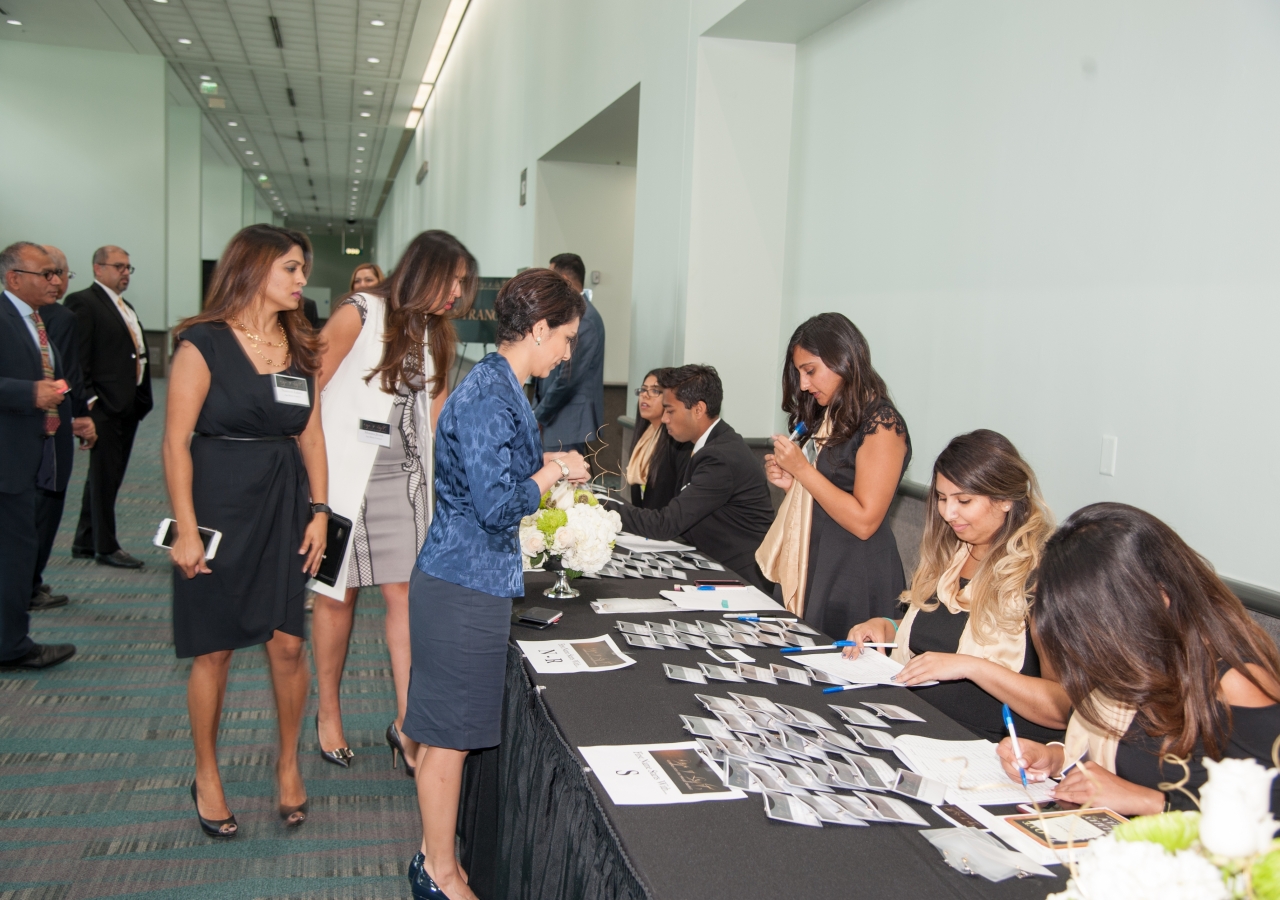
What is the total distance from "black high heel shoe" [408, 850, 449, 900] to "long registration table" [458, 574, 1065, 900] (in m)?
0.12

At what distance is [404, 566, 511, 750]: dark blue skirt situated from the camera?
184 centimetres

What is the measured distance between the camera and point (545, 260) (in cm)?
761

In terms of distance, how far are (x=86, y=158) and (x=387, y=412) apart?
13.0m

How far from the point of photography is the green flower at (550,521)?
7.67 ft

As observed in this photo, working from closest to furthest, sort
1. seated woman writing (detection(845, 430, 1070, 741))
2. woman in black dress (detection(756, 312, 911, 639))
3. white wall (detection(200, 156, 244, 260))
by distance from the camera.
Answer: seated woman writing (detection(845, 430, 1070, 741)), woman in black dress (detection(756, 312, 911, 639)), white wall (detection(200, 156, 244, 260))

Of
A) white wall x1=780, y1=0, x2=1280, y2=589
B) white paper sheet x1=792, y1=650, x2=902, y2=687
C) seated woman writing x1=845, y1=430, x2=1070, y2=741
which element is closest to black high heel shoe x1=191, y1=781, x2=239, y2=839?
white paper sheet x1=792, y1=650, x2=902, y2=687

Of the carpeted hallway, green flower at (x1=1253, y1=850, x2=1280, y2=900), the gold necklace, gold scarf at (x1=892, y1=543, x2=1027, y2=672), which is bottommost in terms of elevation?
the carpeted hallway

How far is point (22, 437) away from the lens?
326 centimetres

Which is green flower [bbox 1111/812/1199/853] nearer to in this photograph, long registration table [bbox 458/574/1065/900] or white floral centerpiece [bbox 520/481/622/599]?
long registration table [bbox 458/574/1065/900]

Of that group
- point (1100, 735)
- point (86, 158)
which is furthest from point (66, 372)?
point (86, 158)

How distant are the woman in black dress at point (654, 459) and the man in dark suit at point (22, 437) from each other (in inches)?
83.4

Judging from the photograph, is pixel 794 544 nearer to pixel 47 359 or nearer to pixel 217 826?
pixel 217 826

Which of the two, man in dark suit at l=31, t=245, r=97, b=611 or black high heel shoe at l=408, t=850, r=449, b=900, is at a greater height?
man in dark suit at l=31, t=245, r=97, b=611

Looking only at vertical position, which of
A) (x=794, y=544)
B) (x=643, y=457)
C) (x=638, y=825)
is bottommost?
(x=638, y=825)
